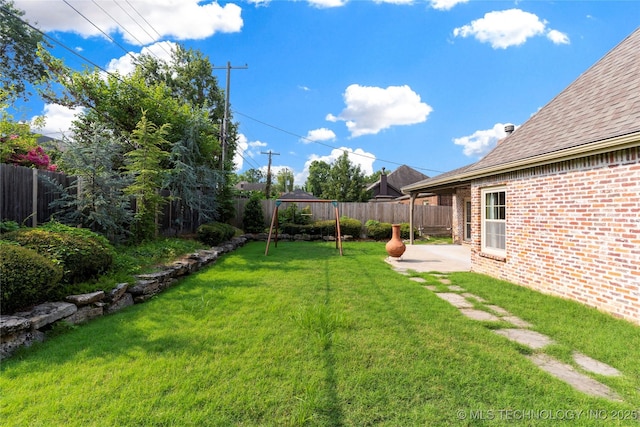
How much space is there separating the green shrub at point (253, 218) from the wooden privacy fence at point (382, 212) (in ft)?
2.89

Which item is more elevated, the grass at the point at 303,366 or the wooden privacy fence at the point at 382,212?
the wooden privacy fence at the point at 382,212

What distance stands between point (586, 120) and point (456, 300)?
358cm

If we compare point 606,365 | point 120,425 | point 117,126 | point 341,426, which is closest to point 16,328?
point 120,425

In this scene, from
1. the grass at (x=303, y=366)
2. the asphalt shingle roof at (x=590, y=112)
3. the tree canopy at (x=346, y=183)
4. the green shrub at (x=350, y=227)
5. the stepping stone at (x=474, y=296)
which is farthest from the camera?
the tree canopy at (x=346, y=183)

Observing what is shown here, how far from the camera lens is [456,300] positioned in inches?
187

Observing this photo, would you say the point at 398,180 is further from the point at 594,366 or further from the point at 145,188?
the point at 594,366

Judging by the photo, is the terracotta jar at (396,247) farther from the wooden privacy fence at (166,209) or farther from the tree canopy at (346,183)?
the tree canopy at (346,183)

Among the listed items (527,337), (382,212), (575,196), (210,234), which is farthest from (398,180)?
(527,337)

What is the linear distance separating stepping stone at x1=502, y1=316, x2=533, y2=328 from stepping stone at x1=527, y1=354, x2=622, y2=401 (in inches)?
33.5

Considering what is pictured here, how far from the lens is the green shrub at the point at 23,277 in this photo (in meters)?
3.12

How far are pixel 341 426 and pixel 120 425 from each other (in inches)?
54.3

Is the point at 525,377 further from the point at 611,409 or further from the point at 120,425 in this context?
the point at 120,425

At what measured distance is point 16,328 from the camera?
2.88m

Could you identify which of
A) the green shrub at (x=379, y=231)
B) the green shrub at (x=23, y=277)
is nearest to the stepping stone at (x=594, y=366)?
the green shrub at (x=23, y=277)
